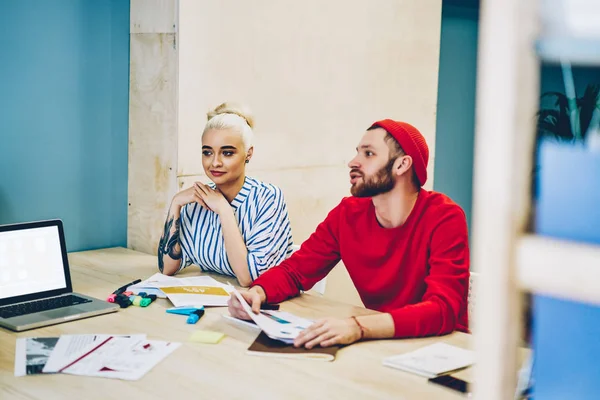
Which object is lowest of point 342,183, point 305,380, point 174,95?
point 305,380

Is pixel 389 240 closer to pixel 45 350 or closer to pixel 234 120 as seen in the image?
pixel 234 120

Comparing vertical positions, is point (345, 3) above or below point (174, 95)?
above

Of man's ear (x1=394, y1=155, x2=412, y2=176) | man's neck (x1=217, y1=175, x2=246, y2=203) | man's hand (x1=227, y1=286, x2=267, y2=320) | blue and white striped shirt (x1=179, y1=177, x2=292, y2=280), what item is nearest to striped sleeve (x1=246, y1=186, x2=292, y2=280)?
blue and white striped shirt (x1=179, y1=177, x2=292, y2=280)

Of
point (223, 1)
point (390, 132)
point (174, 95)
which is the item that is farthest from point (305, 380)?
point (223, 1)

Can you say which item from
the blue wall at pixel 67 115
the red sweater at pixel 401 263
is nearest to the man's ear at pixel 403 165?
→ the red sweater at pixel 401 263

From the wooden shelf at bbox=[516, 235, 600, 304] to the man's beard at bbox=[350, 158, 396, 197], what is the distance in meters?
1.73

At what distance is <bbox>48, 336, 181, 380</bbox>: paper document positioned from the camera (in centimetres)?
161

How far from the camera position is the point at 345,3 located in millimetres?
3857

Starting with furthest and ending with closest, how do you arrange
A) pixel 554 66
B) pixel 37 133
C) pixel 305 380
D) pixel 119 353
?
pixel 37 133
pixel 119 353
pixel 305 380
pixel 554 66

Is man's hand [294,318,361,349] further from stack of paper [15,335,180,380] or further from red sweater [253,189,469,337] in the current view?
stack of paper [15,335,180,380]

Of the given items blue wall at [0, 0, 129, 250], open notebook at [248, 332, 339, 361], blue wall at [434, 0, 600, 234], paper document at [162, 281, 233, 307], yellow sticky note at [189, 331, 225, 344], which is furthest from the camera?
blue wall at [434, 0, 600, 234]

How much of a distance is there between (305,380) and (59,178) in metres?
1.89

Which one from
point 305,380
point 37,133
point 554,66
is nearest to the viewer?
point 554,66

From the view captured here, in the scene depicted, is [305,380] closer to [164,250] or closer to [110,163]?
[164,250]
